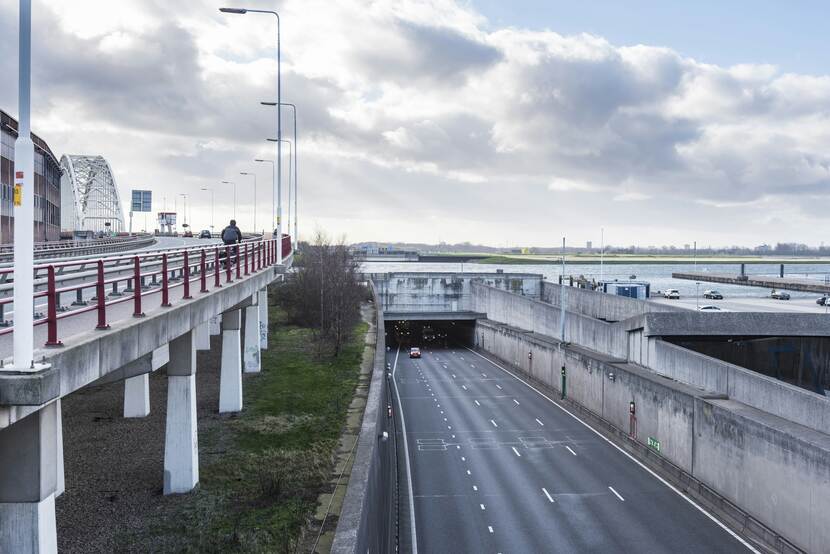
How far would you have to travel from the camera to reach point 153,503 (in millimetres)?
19688

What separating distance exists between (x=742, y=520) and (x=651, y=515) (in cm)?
319

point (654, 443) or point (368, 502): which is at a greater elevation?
→ point (368, 502)

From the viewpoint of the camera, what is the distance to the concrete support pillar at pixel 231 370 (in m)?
31.1

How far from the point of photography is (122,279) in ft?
46.1

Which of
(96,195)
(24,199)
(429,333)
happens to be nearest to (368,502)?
(24,199)

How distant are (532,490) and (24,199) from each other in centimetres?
2459

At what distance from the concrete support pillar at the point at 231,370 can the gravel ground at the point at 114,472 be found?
821mm

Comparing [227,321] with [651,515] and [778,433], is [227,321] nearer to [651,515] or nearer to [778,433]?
[651,515]

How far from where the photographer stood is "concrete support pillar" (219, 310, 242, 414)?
102ft

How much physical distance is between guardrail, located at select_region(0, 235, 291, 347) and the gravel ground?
19.7 ft

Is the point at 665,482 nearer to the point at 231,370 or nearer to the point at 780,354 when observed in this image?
the point at 780,354

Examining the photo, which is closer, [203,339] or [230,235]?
[230,235]

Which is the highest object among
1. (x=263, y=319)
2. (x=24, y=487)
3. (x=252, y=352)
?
(x=24, y=487)

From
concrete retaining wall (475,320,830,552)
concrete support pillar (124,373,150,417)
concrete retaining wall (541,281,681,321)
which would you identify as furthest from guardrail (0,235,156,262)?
concrete retaining wall (541,281,681,321)
